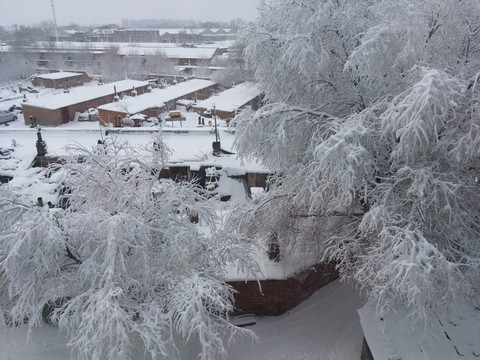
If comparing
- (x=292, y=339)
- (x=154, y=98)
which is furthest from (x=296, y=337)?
(x=154, y=98)

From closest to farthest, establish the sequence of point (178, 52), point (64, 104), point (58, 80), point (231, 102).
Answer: point (64, 104) → point (231, 102) → point (58, 80) → point (178, 52)

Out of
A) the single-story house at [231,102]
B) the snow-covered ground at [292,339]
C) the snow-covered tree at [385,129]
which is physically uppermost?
the snow-covered tree at [385,129]

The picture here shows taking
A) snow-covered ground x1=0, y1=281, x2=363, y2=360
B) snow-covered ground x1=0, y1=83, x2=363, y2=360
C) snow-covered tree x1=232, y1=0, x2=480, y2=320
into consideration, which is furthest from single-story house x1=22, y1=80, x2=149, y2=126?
snow-covered tree x1=232, y1=0, x2=480, y2=320

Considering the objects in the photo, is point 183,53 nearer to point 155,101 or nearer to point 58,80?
point 58,80

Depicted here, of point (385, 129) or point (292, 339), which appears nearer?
point (385, 129)

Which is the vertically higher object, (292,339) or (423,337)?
(423,337)

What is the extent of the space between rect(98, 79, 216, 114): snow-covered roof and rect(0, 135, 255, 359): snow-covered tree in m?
20.0

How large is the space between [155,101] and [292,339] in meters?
28.2

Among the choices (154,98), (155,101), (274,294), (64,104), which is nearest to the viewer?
(274,294)

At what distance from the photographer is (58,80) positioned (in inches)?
1786

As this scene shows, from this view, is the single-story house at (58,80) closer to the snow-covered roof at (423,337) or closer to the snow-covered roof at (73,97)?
the snow-covered roof at (73,97)

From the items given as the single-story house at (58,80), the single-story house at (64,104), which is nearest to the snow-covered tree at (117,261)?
the single-story house at (64,104)

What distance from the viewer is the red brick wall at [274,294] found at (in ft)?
28.0

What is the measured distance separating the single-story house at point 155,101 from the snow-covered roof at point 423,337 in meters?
18.3
